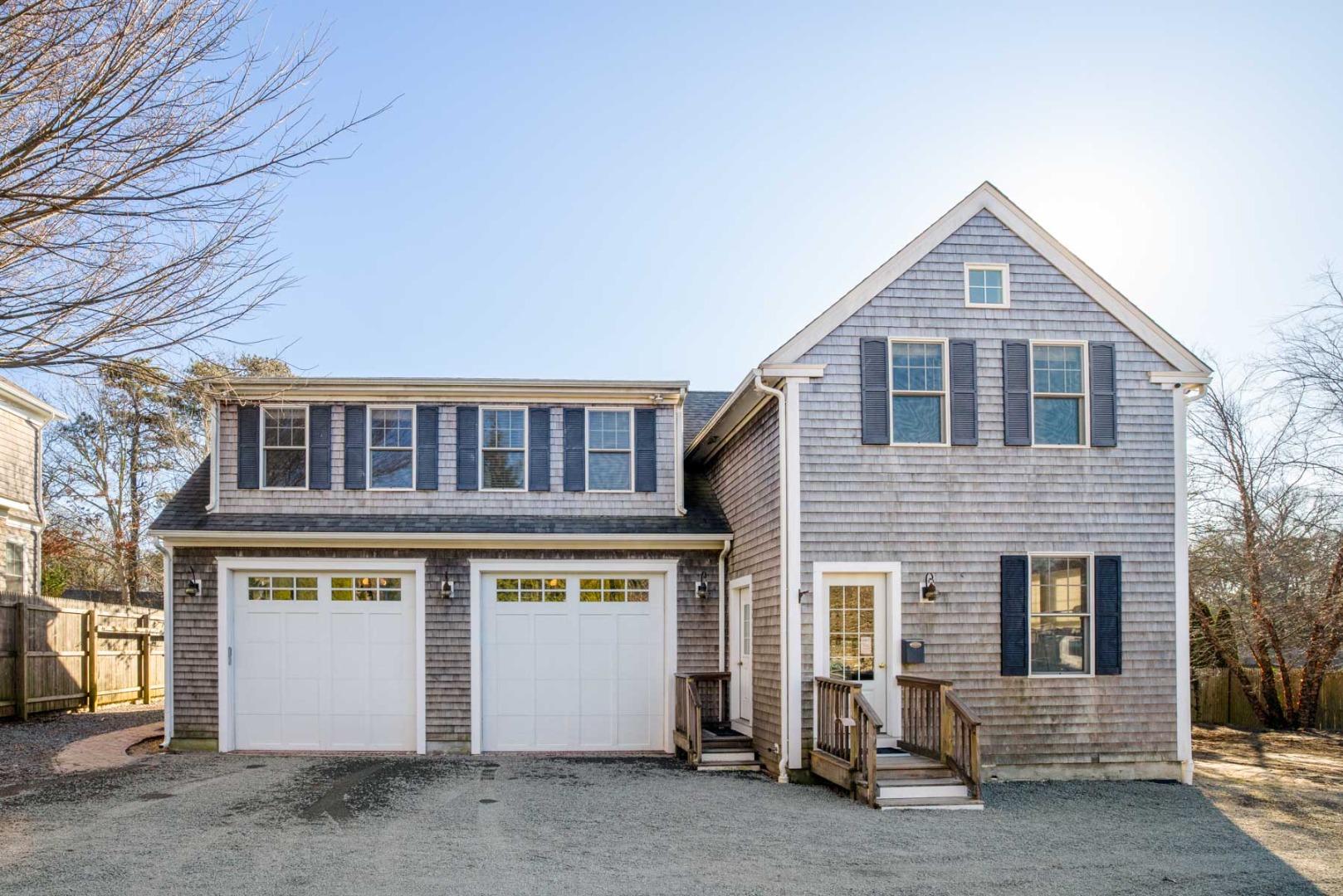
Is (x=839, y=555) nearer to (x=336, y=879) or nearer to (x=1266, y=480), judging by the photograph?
(x=336, y=879)

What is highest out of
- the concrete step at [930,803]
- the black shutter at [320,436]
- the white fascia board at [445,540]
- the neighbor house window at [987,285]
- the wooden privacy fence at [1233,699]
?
the neighbor house window at [987,285]

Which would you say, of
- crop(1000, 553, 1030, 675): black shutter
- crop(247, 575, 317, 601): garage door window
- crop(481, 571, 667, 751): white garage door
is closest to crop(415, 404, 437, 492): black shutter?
crop(481, 571, 667, 751): white garage door

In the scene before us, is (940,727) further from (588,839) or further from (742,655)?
(588,839)

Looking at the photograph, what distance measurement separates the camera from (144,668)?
69.1 ft

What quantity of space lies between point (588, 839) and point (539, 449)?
6.70 m

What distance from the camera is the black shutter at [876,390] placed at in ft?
39.3

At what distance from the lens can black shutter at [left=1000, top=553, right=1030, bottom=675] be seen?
11867 mm

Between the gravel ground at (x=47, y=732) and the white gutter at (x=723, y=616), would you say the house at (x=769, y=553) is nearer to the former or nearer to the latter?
the white gutter at (x=723, y=616)

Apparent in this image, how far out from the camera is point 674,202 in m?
15.6

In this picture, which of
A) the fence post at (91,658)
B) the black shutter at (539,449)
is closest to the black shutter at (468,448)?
the black shutter at (539,449)

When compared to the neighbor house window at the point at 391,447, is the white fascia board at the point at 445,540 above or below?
below

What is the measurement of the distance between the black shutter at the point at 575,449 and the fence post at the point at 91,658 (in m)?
9.22

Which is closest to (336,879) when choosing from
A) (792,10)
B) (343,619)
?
(343,619)

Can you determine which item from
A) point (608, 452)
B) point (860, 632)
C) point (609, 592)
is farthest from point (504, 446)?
point (860, 632)
